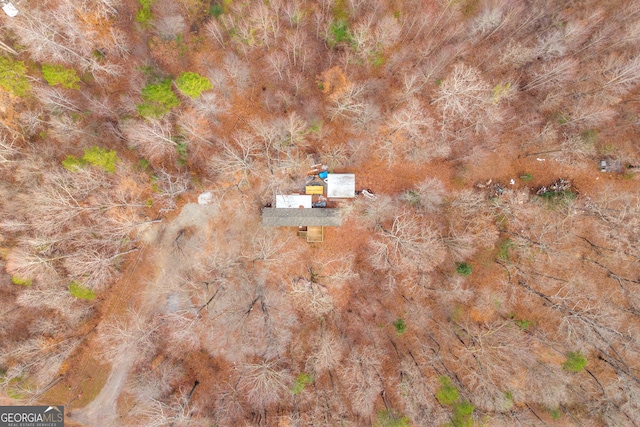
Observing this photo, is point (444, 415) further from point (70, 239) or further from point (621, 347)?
point (70, 239)

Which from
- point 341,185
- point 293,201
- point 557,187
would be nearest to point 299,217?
point 293,201

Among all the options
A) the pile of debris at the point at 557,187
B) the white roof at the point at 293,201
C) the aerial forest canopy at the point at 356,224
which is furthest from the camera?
the pile of debris at the point at 557,187

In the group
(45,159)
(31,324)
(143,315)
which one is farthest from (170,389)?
(45,159)

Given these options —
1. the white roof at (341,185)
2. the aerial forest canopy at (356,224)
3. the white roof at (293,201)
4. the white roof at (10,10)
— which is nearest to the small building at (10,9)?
the white roof at (10,10)

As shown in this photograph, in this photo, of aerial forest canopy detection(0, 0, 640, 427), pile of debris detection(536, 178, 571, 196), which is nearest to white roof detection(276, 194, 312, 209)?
aerial forest canopy detection(0, 0, 640, 427)

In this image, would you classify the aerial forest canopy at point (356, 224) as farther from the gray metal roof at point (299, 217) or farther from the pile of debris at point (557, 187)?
the gray metal roof at point (299, 217)

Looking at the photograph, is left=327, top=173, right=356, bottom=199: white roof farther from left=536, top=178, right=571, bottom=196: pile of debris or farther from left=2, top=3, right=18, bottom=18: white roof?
left=2, top=3, right=18, bottom=18: white roof
